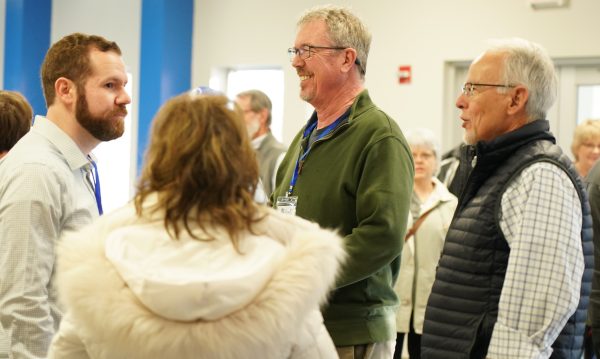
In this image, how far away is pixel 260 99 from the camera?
606cm

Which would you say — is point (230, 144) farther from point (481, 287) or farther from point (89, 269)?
point (481, 287)

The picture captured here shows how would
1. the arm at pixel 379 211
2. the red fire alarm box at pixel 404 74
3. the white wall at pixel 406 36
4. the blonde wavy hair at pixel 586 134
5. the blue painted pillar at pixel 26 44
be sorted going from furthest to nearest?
the blue painted pillar at pixel 26 44, the red fire alarm box at pixel 404 74, the white wall at pixel 406 36, the blonde wavy hair at pixel 586 134, the arm at pixel 379 211

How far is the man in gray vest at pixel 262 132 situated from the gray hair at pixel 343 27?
3.01 metres

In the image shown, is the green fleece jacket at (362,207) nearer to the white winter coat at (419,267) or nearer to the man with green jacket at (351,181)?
the man with green jacket at (351,181)

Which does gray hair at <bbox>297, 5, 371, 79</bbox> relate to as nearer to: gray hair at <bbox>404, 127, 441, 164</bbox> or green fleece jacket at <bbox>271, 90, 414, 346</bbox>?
green fleece jacket at <bbox>271, 90, 414, 346</bbox>

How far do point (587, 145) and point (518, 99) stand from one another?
3.09m

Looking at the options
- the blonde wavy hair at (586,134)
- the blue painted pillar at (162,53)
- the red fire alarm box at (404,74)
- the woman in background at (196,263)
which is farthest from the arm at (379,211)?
the blue painted pillar at (162,53)

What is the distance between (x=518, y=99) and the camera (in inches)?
92.0

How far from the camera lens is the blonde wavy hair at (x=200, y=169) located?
157 centimetres

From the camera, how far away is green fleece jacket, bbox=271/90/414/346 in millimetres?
2338

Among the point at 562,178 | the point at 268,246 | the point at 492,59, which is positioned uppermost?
the point at 492,59

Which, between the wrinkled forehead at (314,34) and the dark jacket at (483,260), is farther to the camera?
the wrinkled forehead at (314,34)

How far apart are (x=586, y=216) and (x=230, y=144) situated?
1.16 metres

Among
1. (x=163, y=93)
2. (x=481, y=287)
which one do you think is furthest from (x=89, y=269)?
(x=163, y=93)
